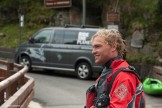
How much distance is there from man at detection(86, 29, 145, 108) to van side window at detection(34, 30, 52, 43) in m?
15.3

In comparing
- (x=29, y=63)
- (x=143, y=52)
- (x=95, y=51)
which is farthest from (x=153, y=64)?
(x=95, y=51)

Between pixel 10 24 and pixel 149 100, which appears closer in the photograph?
pixel 149 100

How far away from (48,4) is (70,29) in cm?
1074

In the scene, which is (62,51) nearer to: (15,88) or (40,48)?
(40,48)

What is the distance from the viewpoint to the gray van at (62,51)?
17.1m

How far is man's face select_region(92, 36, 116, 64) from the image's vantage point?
294cm

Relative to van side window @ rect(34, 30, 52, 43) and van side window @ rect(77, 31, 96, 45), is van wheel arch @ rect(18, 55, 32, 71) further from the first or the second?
van side window @ rect(77, 31, 96, 45)

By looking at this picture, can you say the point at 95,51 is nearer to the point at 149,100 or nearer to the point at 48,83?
the point at 149,100

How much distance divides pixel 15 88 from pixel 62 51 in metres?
7.91

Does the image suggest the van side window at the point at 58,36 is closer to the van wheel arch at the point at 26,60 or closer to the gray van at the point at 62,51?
the gray van at the point at 62,51

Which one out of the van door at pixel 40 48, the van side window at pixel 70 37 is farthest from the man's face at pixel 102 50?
the van door at pixel 40 48

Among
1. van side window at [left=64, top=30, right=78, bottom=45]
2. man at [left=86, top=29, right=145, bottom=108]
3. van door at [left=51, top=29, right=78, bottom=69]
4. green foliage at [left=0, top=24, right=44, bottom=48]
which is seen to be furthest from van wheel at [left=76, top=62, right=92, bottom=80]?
man at [left=86, top=29, right=145, bottom=108]

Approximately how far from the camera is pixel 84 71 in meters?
17.1

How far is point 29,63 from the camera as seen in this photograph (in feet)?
62.7
